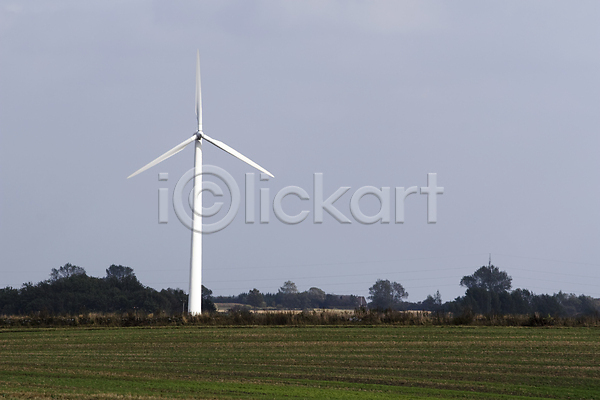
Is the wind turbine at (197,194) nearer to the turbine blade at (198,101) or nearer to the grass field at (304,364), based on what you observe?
the turbine blade at (198,101)

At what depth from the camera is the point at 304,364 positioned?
23266mm

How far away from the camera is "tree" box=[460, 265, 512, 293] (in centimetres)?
11825

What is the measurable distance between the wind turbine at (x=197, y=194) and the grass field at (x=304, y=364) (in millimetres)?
9586

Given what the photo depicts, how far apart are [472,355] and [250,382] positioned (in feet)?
32.3

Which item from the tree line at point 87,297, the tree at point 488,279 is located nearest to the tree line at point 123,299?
the tree line at point 87,297

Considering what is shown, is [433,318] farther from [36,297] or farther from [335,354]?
[36,297]

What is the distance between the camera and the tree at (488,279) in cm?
11825

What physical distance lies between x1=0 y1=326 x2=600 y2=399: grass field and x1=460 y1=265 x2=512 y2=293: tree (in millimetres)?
82757

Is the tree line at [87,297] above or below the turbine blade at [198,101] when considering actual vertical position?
below

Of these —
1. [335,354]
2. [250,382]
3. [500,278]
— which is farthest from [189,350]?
[500,278]

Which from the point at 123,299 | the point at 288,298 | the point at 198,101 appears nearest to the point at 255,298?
the point at 288,298

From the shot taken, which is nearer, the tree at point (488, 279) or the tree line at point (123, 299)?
the tree line at point (123, 299)

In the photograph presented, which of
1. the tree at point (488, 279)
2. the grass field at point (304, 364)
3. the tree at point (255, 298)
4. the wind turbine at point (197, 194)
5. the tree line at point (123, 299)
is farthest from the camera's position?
the tree at point (255, 298)

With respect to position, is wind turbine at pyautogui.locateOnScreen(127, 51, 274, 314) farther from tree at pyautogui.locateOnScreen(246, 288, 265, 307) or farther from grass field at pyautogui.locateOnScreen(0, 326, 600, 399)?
tree at pyautogui.locateOnScreen(246, 288, 265, 307)
